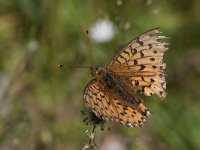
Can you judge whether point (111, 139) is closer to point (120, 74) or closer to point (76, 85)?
point (76, 85)

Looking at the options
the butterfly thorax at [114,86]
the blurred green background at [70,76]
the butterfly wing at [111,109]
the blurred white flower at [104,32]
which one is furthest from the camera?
the blurred white flower at [104,32]

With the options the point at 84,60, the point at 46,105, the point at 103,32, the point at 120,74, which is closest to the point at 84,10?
the point at 103,32

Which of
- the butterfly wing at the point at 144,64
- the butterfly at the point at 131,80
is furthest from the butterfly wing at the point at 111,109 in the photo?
the butterfly wing at the point at 144,64

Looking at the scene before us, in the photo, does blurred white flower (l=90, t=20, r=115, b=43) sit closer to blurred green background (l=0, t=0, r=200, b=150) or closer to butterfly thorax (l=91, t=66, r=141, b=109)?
blurred green background (l=0, t=0, r=200, b=150)

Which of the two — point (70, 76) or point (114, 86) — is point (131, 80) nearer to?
point (114, 86)

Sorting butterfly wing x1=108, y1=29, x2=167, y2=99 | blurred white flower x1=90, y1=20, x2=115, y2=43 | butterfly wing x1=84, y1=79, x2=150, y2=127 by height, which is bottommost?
butterfly wing x1=84, y1=79, x2=150, y2=127

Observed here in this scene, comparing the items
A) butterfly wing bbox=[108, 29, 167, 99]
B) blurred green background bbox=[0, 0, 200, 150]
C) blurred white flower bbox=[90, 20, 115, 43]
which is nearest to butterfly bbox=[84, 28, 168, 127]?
butterfly wing bbox=[108, 29, 167, 99]

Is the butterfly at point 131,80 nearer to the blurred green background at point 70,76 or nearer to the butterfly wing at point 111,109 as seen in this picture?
the butterfly wing at point 111,109
